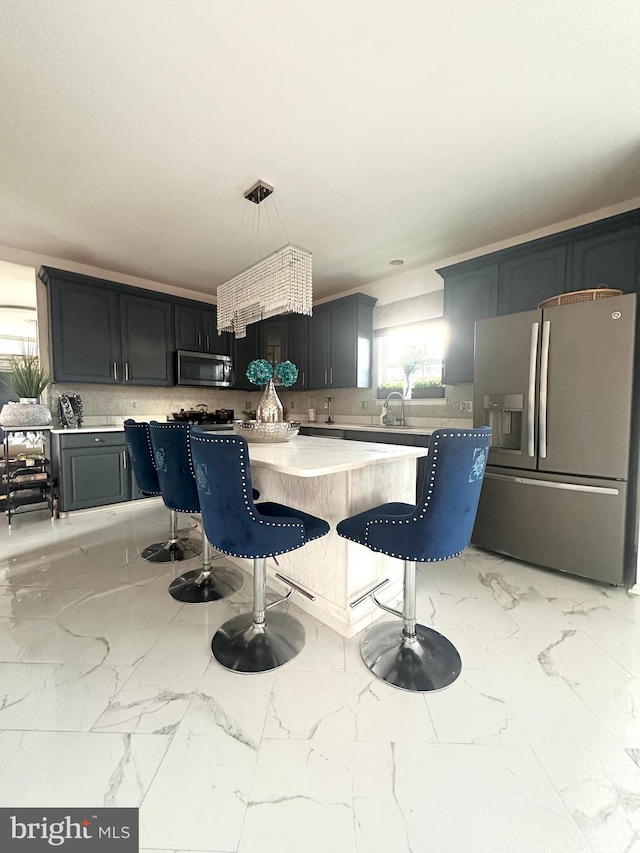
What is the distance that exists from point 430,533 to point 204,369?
13.5 ft

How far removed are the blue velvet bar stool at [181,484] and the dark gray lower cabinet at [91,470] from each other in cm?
208

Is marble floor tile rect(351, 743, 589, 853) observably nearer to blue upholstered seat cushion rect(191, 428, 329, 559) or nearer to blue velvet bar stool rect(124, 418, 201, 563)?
blue upholstered seat cushion rect(191, 428, 329, 559)

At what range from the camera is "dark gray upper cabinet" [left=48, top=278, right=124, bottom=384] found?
3.63m

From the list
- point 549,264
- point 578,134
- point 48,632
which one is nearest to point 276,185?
point 578,134

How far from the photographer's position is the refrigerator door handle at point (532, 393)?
93.1 inches

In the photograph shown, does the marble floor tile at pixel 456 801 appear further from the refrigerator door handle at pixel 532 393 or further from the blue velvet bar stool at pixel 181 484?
the refrigerator door handle at pixel 532 393

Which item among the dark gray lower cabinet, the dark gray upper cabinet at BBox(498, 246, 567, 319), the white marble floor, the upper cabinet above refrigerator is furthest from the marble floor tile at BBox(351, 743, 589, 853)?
the dark gray lower cabinet

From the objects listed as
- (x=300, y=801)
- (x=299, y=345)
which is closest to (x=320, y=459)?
(x=300, y=801)

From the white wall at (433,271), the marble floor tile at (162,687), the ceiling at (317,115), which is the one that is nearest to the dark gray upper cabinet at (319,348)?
the white wall at (433,271)

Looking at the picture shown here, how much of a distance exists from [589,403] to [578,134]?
1.57m

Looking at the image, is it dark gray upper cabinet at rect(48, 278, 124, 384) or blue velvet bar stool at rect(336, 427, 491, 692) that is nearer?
blue velvet bar stool at rect(336, 427, 491, 692)

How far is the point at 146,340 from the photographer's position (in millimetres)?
4277

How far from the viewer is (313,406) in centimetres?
543

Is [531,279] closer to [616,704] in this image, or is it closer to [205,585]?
[616,704]
